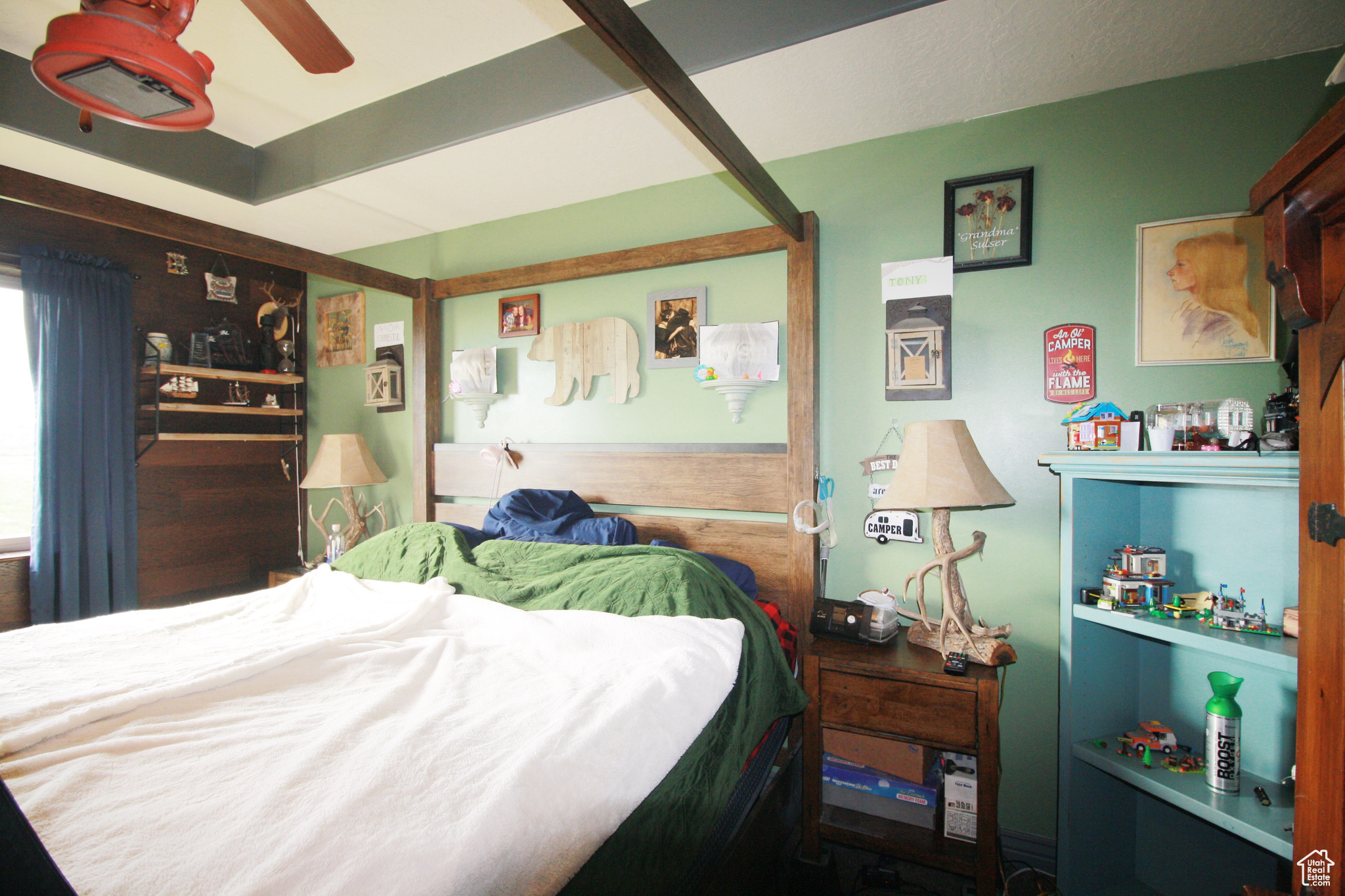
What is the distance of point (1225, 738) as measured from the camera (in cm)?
137

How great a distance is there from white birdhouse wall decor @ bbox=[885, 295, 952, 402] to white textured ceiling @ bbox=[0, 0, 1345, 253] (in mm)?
613

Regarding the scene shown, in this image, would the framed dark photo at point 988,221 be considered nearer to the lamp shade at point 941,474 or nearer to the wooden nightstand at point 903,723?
the lamp shade at point 941,474

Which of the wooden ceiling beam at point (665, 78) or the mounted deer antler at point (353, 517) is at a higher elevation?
the wooden ceiling beam at point (665, 78)

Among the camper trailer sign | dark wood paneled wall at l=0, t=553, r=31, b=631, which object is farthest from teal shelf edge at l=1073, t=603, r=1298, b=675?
dark wood paneled wall at l=0, t=553, r=31, b=631

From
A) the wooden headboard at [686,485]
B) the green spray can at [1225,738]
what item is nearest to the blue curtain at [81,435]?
the wooden headboard at [686,485]

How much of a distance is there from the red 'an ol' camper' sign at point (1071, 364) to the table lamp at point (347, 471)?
302 centimetres

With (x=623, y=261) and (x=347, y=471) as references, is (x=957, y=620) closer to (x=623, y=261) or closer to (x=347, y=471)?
(x=623, y=261)

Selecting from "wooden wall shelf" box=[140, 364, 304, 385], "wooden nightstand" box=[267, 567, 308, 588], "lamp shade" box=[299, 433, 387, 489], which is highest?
"wooden wall shelf" box=[140, 364, 304, 385]

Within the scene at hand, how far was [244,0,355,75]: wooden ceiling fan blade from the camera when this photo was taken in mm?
1184

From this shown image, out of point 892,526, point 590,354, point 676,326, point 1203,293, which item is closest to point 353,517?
point 590,354

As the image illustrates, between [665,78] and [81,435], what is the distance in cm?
317

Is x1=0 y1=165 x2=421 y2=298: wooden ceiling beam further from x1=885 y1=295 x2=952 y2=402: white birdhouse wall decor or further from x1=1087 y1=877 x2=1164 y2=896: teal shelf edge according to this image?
x1=1087 y1=877 x2=1164 y2=896: teal shelf edge

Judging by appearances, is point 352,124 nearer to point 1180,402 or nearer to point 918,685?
point 918,685

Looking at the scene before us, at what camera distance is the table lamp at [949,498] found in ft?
5.32
